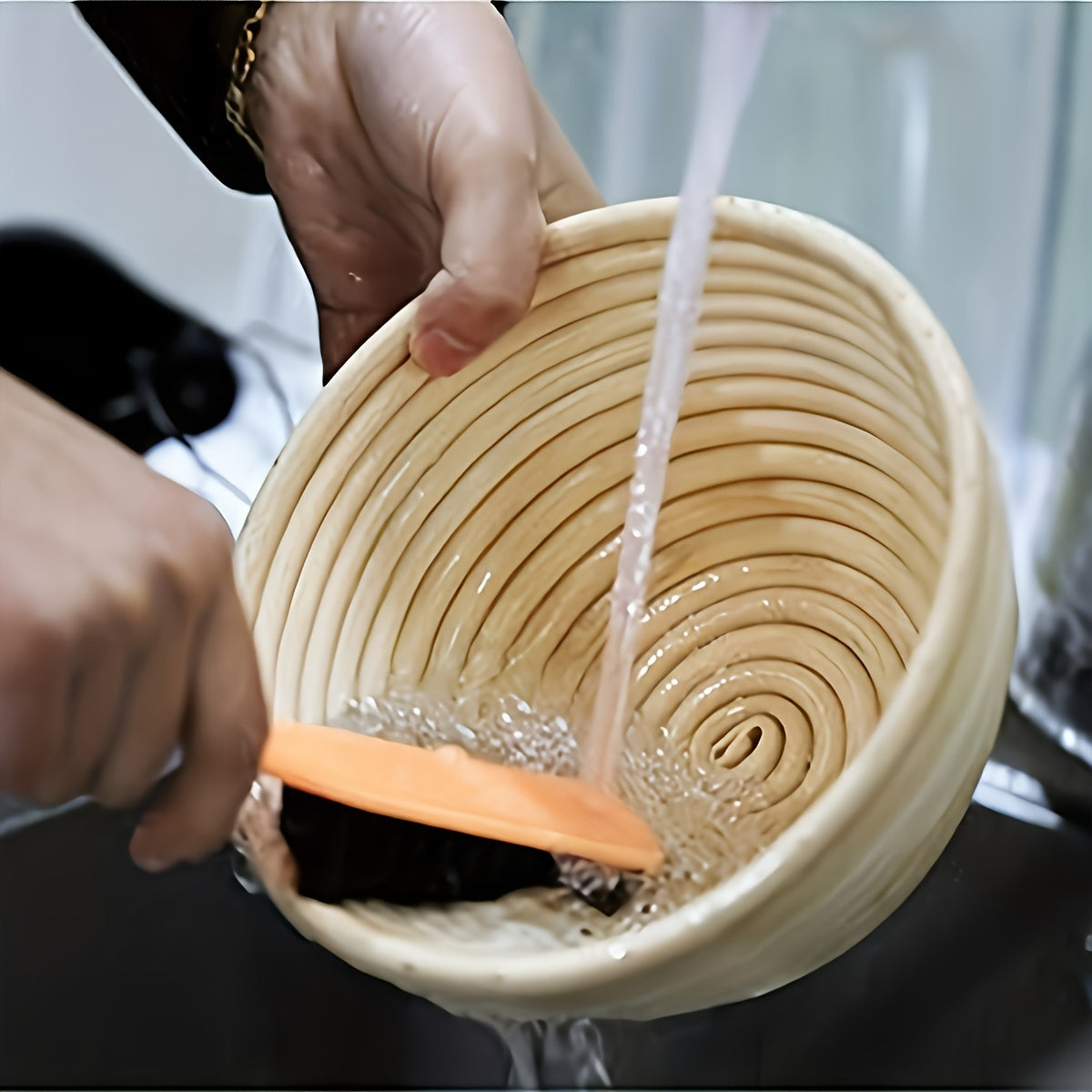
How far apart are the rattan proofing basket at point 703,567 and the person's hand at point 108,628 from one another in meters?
0.08

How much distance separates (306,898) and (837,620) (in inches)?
11.0

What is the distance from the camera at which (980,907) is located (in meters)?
0.56

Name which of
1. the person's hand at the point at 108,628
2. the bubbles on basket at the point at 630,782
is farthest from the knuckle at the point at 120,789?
the bubbles on basket at the point at 630,782

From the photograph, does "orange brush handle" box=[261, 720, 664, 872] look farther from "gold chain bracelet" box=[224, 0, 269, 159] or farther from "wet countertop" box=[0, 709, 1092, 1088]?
"gold chain bracelet" box=[224, 0, 269, 159]

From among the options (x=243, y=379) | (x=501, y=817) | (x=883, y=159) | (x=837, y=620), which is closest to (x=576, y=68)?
(x=883, y=159)

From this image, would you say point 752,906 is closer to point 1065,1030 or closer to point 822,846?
point 822,846

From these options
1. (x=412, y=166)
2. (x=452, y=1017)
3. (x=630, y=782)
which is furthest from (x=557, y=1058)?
(x=412, y=166)

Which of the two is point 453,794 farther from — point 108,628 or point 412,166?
point 412,166

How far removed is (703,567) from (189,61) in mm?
421

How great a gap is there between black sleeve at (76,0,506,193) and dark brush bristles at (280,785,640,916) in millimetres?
449

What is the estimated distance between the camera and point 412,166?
1.78 feet

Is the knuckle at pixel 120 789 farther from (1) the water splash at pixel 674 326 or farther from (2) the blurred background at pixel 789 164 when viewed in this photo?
(2) the blurred background at pixel 789 164

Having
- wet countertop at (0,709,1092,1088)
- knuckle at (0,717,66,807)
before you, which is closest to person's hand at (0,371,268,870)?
knuckle at (0,717,66,807)

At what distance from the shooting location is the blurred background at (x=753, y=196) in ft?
1.98
